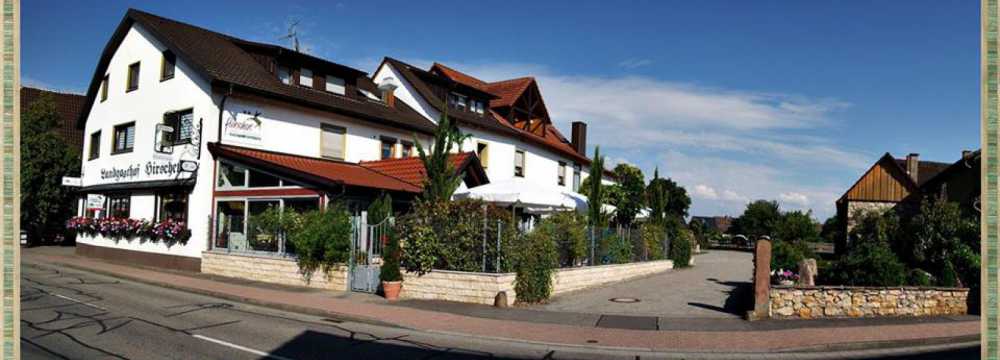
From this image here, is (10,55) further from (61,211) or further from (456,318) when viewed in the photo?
(61,211)

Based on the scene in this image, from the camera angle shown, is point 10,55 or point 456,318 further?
point 456,318

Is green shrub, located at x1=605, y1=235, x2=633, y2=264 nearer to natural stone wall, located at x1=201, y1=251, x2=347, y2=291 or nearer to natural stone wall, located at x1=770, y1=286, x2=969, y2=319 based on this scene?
natural stone wall, located at x1=770, y1=286, x2=969, y2=319

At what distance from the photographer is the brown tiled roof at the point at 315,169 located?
59.0 feet

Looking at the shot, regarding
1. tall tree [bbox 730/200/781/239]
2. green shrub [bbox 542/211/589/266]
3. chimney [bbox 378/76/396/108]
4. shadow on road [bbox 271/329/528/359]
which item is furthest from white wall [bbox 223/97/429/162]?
tall tree [bbox 730/200/781/239]

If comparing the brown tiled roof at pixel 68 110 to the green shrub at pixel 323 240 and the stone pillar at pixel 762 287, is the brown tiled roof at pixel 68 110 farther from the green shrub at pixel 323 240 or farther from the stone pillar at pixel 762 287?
the stone pillar at pixel 762 287

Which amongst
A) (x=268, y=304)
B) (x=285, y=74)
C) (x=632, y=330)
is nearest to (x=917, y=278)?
(x=632, y=330)

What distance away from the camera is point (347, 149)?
23.6m

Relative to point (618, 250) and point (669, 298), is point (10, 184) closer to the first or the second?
point (669, 298)

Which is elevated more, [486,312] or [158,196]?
[158,196]

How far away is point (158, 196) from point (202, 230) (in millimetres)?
3560

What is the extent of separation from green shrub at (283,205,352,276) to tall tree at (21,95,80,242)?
67.0 ft

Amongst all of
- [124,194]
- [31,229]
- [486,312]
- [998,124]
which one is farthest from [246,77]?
[998,124]

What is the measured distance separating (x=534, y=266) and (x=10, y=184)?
12835 mm

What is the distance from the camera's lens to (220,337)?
31.6 ft
